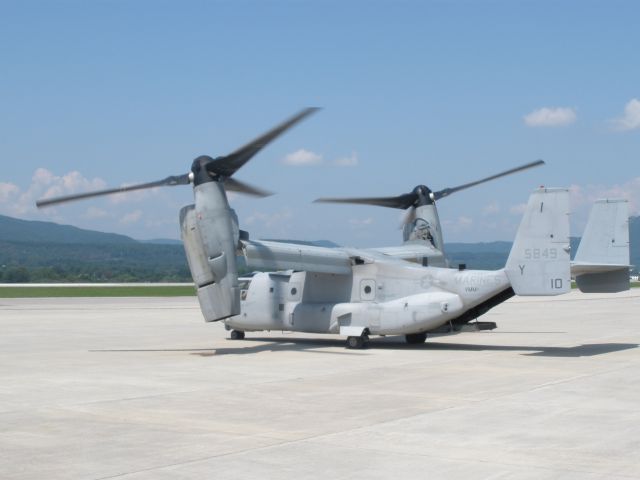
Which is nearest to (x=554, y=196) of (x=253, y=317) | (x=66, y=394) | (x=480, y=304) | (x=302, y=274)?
(x=480, y=304)

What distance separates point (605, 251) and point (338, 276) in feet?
24.5

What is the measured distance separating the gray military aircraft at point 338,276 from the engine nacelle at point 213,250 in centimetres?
3

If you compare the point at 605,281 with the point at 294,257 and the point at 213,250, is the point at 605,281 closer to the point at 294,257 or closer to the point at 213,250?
the point at 294,257

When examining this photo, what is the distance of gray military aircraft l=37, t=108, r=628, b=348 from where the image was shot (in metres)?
22.6

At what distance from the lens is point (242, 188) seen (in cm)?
2580

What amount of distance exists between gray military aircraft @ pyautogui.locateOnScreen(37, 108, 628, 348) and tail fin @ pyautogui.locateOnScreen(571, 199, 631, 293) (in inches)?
4.4

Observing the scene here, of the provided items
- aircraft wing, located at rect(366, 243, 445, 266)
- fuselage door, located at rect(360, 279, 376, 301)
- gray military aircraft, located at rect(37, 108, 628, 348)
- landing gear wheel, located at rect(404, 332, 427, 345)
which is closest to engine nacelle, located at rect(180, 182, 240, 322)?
gray military aircraft, located at rect(37, 108, 628, 348)

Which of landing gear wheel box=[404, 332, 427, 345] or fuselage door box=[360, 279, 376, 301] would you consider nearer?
fuselage door box=[360, 279, 376, 301]

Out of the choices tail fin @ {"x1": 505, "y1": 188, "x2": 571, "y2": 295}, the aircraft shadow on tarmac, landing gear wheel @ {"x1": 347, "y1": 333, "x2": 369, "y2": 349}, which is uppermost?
tail fin @ {"x1": 505, "y1": 188, "x2": 571, "y2": 295}

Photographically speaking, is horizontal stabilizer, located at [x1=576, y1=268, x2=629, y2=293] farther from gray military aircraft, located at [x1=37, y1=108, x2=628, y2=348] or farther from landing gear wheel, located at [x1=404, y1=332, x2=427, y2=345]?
landing gear wheel, located at [x1=404, y1=332, x2=427, y2=345]

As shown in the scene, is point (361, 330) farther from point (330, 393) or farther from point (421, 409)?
point (421, 409)

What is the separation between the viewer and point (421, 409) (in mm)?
14422

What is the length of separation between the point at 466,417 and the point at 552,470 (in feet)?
11.5

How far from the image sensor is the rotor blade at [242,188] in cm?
2525
